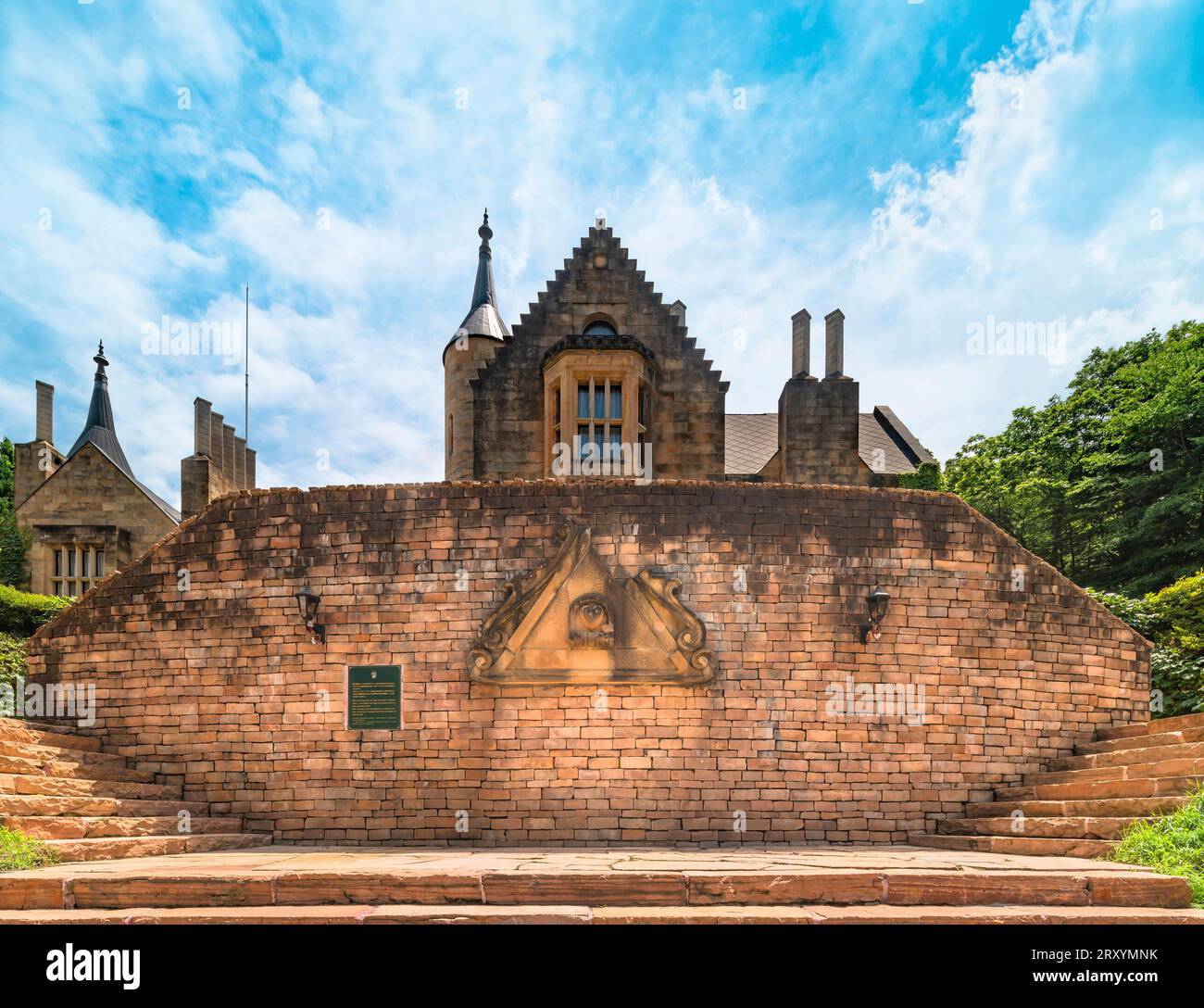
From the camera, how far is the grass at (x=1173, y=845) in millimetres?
5176

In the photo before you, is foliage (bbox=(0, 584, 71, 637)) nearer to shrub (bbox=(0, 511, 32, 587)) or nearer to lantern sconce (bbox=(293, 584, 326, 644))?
shrub (bbox=(0, 511, 32, 587))

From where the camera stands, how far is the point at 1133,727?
346 inches

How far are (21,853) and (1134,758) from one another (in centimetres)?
1187

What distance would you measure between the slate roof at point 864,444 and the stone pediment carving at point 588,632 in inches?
512

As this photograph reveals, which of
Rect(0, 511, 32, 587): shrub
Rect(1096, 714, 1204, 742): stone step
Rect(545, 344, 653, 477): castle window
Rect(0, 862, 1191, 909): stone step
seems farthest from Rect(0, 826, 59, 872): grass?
Rect(0, 511, 32, 587): shrub

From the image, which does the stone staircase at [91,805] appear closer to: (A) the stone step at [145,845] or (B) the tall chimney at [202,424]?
(A) the stone step at [145,845]

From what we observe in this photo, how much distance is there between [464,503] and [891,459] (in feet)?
66.2

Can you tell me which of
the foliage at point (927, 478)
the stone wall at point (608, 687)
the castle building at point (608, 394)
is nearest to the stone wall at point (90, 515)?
the castle building at point (608, 394)

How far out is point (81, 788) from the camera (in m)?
7.45

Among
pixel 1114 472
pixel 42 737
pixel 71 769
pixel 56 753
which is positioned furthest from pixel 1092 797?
pixel 1114 472

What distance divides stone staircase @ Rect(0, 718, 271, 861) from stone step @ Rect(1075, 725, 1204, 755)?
11.4 metres

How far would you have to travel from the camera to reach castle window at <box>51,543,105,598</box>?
2075 centimetres

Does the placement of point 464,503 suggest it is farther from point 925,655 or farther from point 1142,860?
point 1142,860
